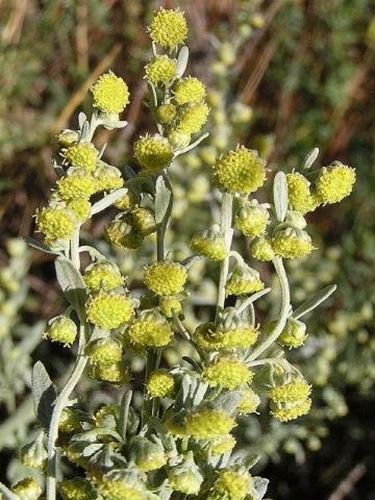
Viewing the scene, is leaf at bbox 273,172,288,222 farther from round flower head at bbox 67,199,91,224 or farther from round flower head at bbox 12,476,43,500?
round flower head at bbox 12,476,43,500

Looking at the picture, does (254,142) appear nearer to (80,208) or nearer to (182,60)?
(182,60)

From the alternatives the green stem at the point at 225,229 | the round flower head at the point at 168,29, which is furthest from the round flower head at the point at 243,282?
the round flower head at the point at 168,29

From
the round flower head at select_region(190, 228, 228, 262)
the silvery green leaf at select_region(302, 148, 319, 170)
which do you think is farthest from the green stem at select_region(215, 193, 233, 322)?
the silvery green leaf at select_region(302, 148, 319, 170)

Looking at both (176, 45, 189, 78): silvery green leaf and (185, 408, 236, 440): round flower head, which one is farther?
(176, 45, 189, 78): silvery green leaf

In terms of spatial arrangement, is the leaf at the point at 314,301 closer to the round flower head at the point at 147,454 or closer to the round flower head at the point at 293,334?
the round flower head at the point at 293,334

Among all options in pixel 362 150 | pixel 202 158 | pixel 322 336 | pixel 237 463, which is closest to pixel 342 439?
pixel 322 336
